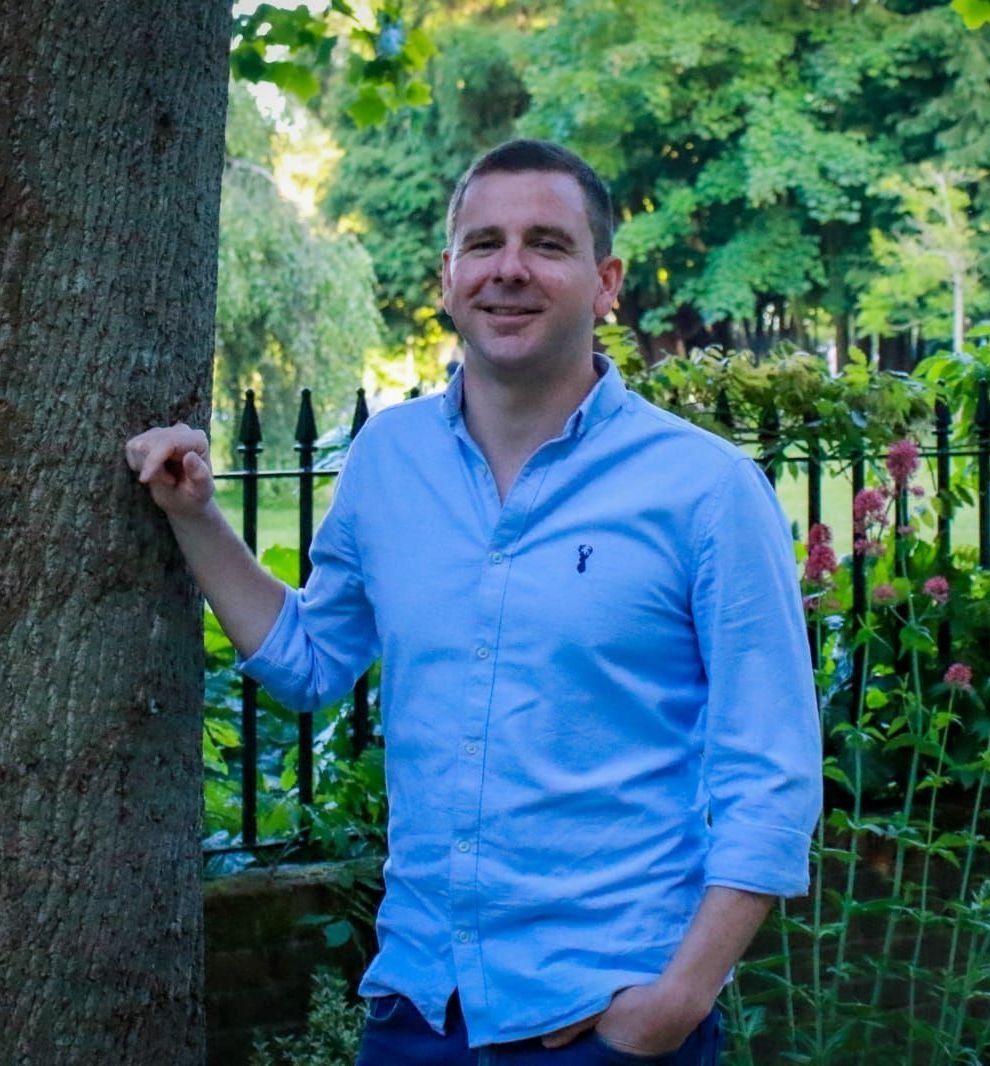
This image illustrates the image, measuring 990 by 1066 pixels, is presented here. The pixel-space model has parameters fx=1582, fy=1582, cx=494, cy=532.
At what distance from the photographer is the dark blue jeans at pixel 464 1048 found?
1.75m

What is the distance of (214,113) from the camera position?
2.22m

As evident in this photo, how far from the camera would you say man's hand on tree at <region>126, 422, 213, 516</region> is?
79.1 inches

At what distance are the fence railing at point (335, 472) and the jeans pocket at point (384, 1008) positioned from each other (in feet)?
5.17

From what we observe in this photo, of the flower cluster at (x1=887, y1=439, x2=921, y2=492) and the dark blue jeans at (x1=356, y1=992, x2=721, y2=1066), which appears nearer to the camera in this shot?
the dark blue jeans at (x1=356, y1=992, x2=721, y2=1066)

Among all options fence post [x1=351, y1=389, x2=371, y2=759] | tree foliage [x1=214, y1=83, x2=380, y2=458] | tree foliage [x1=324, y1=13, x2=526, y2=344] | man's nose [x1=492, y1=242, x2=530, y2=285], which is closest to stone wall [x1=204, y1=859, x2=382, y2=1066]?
fence post [x1=351, y1=389, x2=371, y2=759]

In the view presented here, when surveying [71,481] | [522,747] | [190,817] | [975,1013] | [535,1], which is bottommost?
[975,1013]

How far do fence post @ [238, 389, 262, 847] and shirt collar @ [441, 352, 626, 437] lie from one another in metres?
1.49

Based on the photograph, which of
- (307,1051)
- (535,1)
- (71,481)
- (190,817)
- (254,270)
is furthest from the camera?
(535,1)

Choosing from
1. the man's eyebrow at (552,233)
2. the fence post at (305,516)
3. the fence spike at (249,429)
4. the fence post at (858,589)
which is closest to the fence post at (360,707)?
the fence post at (305,516)

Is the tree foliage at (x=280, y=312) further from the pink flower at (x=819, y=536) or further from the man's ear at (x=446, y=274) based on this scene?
the man's ear at (x=446, y=274)

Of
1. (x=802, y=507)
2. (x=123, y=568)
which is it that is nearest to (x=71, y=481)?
(x=123, y=568)

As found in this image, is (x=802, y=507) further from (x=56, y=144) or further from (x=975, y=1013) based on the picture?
(x=56, y=144)

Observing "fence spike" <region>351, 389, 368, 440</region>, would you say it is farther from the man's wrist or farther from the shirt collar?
the man's wrist

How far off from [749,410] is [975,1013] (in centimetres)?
160
